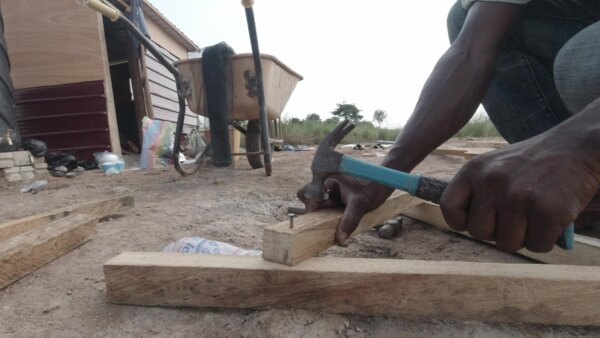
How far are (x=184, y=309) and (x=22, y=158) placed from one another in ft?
13.0

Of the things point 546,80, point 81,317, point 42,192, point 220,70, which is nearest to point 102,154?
point 42,192

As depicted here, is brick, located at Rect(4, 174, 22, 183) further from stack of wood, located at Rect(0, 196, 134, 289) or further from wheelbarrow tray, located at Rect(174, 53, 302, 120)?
stack of wood, located at Rect(0, 196, 134, 289)

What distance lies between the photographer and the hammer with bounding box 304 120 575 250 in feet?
2.72

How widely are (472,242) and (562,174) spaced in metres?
0.87

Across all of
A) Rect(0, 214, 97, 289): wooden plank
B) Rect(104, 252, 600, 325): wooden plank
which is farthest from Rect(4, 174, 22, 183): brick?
Rect(104, 252, 600, 325): wooden plank

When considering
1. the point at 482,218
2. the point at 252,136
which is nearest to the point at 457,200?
the point at 482,218

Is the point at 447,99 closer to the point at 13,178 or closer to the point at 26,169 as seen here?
the point at 13,178

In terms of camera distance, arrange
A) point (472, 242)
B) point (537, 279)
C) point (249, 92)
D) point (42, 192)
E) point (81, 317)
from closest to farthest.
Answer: point (537, 279) → point (81, 317) → point (472, 242) → point (42, 192) → point (249, 92)

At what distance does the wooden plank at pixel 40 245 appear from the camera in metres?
1.10

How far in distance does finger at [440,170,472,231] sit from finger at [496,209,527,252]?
7 centimetres

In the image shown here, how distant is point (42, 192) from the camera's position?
3.03m

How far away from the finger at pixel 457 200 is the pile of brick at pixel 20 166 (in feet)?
14.3

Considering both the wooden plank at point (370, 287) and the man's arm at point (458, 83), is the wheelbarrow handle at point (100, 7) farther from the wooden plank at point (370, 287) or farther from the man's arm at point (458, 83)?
the man's arm at point (458, 83)

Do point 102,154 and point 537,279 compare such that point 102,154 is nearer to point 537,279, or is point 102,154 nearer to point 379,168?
point 379,168
